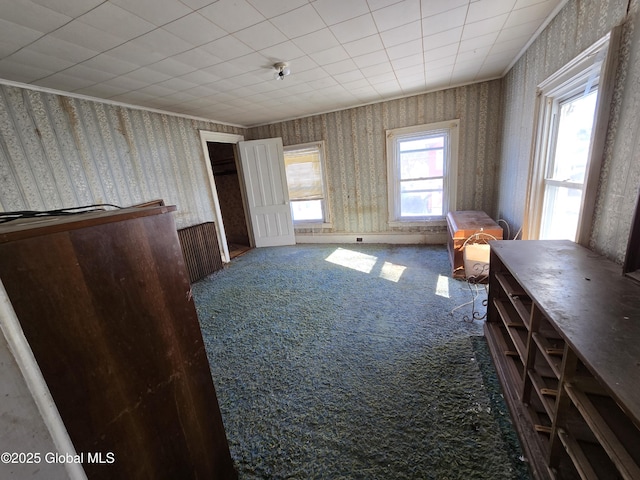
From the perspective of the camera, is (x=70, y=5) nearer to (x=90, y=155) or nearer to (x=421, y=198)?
(x=90, y=155)

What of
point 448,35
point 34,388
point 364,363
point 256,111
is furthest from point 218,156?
Result: point 34,388

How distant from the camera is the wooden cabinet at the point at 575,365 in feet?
2.38

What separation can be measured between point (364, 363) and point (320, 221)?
3503 mm

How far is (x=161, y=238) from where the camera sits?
0.85m

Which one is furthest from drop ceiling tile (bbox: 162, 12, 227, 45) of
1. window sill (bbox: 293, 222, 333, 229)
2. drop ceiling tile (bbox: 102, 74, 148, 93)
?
window sill (bbox: 293, 222, 333, 229)

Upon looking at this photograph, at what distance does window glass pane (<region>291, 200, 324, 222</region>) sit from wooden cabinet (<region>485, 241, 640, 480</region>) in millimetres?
3715

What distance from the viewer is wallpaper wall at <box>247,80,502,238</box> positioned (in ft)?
11.9

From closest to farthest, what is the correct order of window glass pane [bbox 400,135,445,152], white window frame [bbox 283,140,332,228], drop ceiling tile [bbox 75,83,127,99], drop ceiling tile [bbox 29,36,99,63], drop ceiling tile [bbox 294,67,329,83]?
1. drop ceiling tile [bbox 29,36,99,63]
2. drop ceiling tile [bbox 75,83,127,99]
3. drop ceiling tile [bbox 294,67,329,83]
4. window glass pane [bbox 400,135,445,152]
5. white window frame [bbox 283,140,332,228]

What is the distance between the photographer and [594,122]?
1.47m

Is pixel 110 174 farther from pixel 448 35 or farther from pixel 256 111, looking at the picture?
pixel 448 35

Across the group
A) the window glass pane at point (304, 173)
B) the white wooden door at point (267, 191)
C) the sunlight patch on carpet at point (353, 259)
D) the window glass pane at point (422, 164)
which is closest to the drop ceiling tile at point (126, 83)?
the white wooden door at point (267, 191)

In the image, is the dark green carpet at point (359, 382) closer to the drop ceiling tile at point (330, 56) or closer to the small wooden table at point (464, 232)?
the small wooden table at point (464, 232)

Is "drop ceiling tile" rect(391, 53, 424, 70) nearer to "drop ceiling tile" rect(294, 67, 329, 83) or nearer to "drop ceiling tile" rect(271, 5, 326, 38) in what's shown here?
"drop ceiling tile" rect(294, 67, 329, 83)

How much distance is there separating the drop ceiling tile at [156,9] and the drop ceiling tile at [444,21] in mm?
1701
